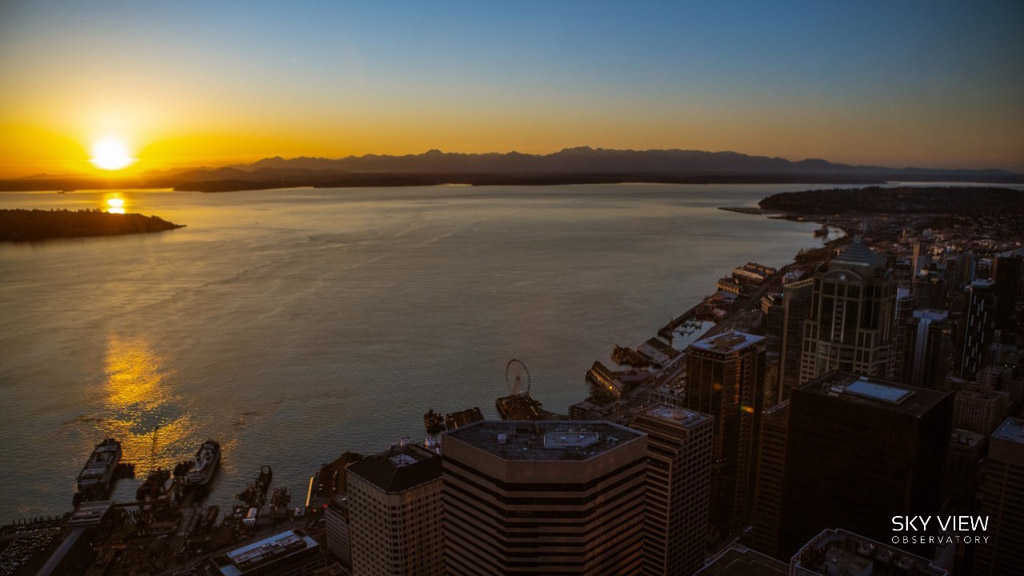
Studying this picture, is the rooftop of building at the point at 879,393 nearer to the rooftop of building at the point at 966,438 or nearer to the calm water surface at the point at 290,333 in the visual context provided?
the rooftop of building at the point at 966,438

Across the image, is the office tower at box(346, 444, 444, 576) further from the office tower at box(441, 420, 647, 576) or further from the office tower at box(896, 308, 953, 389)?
the office tower at box(896, 308, 953, 389)

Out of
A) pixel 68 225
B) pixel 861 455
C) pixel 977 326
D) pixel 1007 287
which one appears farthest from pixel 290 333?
pixel 68 225

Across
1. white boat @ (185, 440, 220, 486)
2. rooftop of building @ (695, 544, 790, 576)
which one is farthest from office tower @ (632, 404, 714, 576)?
white boat @ (185, 440, 220, 486)

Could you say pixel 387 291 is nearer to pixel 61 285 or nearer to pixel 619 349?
pixel 619 349

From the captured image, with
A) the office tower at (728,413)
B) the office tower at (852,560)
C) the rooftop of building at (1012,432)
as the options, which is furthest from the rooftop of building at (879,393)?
the office tower at (728,413)

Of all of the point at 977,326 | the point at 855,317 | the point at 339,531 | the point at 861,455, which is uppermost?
the point at 855,317

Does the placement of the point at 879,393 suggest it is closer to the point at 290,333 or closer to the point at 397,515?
the point at 397,515

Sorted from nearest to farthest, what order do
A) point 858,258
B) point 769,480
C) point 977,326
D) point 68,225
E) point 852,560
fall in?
point 852,560
point 769,480
point 858,258
point 977,326
point 68,225

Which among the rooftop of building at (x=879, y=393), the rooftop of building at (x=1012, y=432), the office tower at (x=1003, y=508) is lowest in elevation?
the office tower at (x=1003, y=508)
